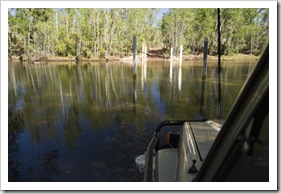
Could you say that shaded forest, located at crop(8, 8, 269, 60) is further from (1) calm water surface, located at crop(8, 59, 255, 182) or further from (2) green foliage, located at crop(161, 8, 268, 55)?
(1) calm water surface, located at crop(8, 59, 255, 182)

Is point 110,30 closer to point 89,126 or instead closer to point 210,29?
point 210,29

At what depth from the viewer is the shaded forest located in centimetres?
5472

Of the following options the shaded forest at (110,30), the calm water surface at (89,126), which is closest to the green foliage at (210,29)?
the shaded forest at (110,30)

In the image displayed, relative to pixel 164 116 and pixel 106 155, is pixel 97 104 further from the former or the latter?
pixel 106 155

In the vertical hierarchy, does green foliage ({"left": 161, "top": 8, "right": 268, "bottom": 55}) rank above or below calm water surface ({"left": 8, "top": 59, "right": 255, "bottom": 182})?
above

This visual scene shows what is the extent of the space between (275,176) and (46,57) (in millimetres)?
60748

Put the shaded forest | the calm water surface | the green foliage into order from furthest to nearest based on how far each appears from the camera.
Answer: the green foliage
the shaded forest
the calm water surface

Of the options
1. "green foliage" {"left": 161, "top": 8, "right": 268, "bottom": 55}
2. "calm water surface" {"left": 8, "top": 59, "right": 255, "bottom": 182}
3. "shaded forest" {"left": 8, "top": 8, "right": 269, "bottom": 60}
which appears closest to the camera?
"calm water surface" {"left": 8, "top": 59, "right": 255, "bottom": 182}

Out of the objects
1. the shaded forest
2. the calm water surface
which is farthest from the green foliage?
the calm water surface

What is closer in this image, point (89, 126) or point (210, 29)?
point (89, 126)

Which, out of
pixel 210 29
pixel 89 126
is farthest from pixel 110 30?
pixel 89 126

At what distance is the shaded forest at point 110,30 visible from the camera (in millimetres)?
54719

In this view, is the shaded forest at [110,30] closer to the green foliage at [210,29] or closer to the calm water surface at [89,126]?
the green foliage at [210,29]

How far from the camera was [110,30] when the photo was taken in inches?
2520
